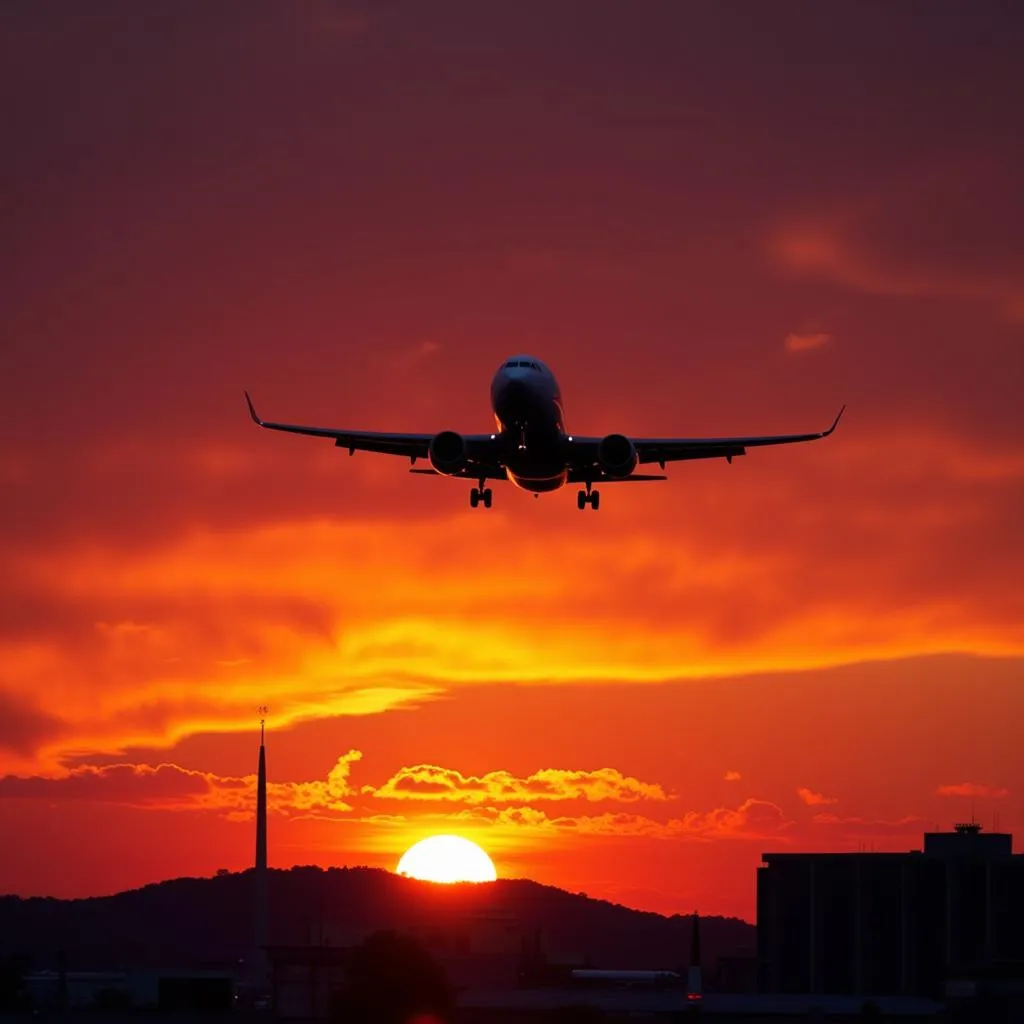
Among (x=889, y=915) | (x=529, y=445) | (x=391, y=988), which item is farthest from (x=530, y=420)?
(x=889, y=915)

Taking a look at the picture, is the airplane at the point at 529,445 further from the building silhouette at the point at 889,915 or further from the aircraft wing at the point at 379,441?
the building silhouette at the point at 889,915

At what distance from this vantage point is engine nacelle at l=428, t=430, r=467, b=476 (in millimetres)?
76562

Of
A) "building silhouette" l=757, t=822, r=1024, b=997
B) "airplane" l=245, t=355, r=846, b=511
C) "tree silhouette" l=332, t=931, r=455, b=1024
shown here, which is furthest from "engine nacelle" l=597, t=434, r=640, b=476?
"building silhouette" l=757, t=822, r=1024, b=997

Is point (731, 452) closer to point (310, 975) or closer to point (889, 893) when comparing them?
point (310, 975)

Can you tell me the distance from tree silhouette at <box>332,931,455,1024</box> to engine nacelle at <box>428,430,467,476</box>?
3179cm

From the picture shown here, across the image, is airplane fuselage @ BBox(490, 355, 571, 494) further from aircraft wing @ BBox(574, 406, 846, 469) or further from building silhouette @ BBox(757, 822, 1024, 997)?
building silhouette @ BBox(757, 822, 1024, 997)

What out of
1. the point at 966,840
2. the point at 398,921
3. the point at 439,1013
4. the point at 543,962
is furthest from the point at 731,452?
the point at 966,840

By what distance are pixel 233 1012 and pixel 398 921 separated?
4685 cm

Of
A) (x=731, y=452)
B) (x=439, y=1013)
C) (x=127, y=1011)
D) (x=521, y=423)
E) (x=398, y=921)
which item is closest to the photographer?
(x=521, y=423)

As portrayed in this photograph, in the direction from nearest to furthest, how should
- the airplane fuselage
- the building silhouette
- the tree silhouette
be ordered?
the airplane fuselage
the tree silhouette
the building silhouette

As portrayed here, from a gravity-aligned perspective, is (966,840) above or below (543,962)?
above

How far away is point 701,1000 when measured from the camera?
105 meters

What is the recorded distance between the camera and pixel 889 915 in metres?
186

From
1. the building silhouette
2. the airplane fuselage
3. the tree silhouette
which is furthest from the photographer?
the building silhouette
